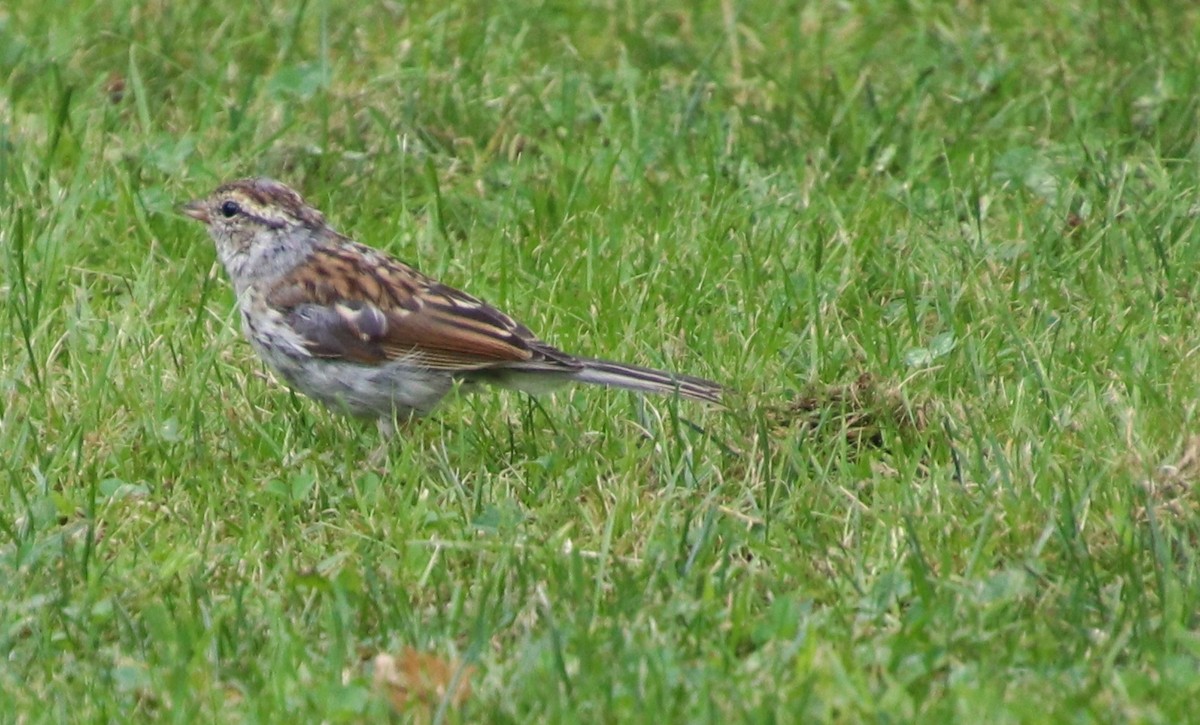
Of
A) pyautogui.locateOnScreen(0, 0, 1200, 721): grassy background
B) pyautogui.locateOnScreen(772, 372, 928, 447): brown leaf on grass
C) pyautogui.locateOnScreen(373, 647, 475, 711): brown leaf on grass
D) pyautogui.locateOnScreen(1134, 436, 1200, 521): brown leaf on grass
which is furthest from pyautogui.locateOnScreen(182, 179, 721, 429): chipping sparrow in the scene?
pyautogui.locateOnScreen(373, 647, 475, 711): brown leaf on grass

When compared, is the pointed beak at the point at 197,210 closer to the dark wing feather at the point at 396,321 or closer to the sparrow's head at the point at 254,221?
the sparrow's head at the point at 254,221

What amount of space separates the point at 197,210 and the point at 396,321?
3.11ft

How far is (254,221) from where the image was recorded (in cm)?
723

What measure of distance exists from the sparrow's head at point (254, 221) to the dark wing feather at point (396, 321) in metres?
0.16

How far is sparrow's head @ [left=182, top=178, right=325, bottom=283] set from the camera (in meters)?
7.23

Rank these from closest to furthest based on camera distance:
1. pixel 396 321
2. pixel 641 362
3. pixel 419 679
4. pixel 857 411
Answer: pixel 419 679, pixel 857 411, pixel 396 321, pixel 641 362

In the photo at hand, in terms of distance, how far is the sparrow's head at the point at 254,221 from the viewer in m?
7.23

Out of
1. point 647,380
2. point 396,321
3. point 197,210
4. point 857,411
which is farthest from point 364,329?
point 857,411

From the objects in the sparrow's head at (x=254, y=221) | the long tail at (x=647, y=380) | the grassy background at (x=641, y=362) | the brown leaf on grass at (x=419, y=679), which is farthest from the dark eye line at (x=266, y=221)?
the brown leaf on grass at (x=419, y=679)

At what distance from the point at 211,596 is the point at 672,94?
430 centimetres

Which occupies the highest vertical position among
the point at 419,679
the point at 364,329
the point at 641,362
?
the point at 419,679

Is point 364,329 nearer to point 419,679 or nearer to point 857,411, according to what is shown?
point 857,411

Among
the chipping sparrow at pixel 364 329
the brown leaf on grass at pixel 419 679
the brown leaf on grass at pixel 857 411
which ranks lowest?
the brown leaf on grass at pixel 857 411

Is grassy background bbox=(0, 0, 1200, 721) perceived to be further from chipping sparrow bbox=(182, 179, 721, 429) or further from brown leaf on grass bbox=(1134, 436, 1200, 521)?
chipping sparrow bbox=(182, 179, 721, 429)
